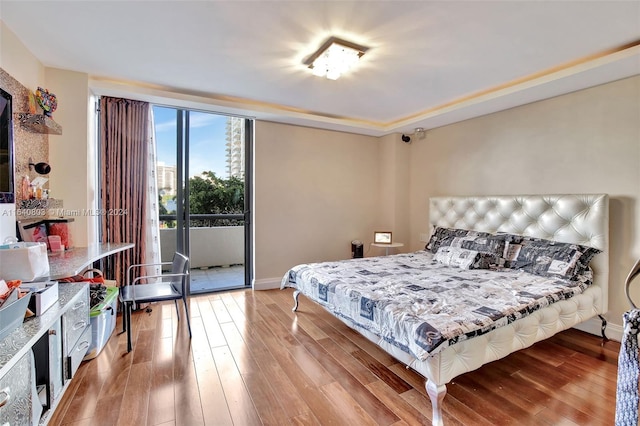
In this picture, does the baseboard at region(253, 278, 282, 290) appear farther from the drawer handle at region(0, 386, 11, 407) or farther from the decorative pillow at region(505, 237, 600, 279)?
the drawer handle at region(0, 386, 11, 407)

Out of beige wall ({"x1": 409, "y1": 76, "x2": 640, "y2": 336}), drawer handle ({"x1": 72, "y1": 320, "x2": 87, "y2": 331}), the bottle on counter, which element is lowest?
drawer handle ({"x1": 72, "y1": 320, "x2": 87, "y2": 331})

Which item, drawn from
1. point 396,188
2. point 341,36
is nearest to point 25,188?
point 341,36

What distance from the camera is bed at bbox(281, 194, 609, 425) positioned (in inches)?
67.8

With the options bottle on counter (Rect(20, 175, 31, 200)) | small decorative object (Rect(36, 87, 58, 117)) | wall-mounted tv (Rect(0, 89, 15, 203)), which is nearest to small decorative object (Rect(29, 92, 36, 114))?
small decorative object (Rect(36, 87, 58, 117))

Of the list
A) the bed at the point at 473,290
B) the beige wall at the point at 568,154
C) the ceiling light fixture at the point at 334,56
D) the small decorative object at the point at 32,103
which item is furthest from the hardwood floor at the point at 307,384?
the ceiling light fixture at the point at 334,56

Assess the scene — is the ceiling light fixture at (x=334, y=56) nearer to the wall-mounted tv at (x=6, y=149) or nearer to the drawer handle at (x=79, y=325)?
the wall-mounted tv at (x=6, y=149)

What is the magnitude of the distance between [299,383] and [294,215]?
265cm

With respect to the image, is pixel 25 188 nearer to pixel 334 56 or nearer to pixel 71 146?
pixel 71 146

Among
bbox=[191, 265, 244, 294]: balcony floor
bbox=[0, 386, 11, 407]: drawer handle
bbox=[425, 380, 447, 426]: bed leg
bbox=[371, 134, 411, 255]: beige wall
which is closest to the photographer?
bbox=[0, 386, 11, 407]: drawer handle

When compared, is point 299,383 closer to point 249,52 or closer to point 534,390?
point 534,390

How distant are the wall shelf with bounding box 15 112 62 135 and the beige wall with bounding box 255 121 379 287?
2.17 m

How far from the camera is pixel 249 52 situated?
242 cm

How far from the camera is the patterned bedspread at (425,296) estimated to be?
1.77 meters

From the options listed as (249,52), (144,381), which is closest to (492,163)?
(249,52)
